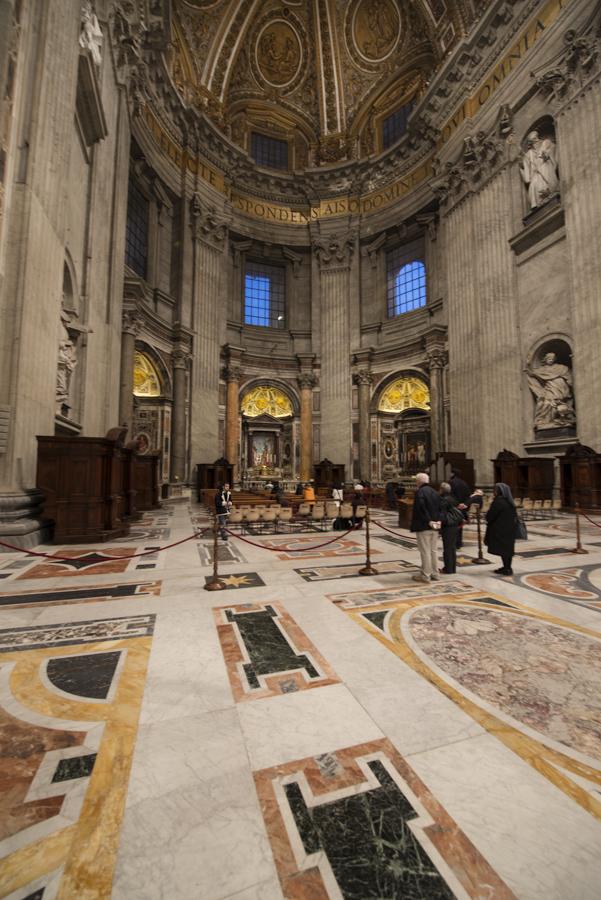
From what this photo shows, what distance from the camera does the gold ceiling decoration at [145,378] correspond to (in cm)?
1701

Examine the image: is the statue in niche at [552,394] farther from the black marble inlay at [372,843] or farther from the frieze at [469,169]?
the black marble inlay at [372,843]

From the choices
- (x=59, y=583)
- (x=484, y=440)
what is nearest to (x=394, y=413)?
(x=484, y=440)

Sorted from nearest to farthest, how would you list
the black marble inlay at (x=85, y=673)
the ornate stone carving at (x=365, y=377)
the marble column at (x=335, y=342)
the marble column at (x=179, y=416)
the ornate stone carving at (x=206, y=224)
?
the black marble inlay at (x=85, y=673)
the marble column at (x=179, y=416)
the ornate stone carving at (x=206, y=224)
the ornate stone carving at (x=365, y=377)
the marble column at (x=335, y=342)

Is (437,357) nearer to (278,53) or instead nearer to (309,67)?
(309,67)

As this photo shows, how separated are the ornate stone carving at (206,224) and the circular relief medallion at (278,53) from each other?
38.0ft

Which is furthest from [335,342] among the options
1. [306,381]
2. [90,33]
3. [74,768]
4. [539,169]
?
[74,768]

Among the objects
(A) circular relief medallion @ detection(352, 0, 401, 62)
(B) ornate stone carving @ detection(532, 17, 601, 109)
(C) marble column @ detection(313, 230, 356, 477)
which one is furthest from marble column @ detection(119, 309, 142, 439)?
(A) circular relief medallion @ detection(352, 0, 401, 62)

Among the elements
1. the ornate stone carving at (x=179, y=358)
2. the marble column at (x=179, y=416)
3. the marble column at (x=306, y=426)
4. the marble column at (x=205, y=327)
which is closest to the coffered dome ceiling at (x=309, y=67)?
the marble column at (x=205, y=327)

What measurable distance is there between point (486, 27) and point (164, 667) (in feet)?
82.7

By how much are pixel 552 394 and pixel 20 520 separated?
16.2 m

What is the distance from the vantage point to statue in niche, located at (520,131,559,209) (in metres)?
14.5

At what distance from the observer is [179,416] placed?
714 inches

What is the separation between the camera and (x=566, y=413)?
13.6 meters

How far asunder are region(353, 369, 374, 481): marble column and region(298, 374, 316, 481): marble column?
2820 millimetres
